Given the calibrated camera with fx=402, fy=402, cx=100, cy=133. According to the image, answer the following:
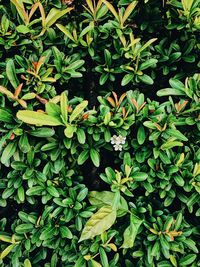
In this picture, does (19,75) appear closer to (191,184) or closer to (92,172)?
(92,172)

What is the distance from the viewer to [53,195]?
1.93 metres

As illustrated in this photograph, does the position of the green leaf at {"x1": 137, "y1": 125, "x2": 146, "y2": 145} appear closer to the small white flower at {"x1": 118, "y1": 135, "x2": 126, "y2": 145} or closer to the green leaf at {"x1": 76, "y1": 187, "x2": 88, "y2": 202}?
the small white flower at {"x1": 118, "y1": 135, "x2": 126, "y2": 145}

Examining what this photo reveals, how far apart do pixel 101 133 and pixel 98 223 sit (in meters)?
0.43

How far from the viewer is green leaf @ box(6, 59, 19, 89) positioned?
69.8 inches

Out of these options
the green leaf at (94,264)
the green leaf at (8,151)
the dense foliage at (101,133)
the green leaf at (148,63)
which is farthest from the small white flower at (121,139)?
the green leaf at (94,264)

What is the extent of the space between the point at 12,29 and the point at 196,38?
3.01 ft

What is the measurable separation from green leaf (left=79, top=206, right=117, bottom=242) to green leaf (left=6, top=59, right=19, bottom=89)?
722 millimetres

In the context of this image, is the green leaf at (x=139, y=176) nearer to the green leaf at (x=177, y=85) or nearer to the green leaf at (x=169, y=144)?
the green leaf at (x=169, y=144)

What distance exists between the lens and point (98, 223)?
6.30 feet

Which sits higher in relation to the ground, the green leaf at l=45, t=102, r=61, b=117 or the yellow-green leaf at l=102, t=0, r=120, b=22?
the yellow-green leaf at l=102, t=0, r=120, b=22

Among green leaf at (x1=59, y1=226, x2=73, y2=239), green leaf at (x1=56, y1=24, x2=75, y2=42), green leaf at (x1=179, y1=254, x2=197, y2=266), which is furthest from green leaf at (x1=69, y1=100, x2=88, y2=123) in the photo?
green leaf at (x1=179, y1=254, x2=197, y2=266)

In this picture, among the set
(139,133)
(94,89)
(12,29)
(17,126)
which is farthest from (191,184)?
(12,29)

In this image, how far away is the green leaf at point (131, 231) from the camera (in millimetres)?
1942

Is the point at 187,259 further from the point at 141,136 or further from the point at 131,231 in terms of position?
the point at 141,136
